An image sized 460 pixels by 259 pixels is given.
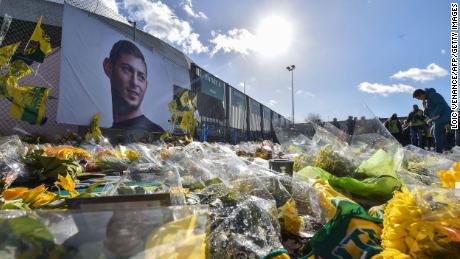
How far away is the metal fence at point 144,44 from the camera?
21.8ft

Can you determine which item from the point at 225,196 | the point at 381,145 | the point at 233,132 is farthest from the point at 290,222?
the point at 233,132

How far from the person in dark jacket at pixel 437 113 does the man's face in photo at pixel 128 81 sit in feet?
23.6

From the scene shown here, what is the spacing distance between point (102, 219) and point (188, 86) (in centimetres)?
1164

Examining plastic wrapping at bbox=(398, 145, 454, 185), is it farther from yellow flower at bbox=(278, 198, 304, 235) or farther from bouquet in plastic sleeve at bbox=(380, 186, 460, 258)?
bouquet in plastic sleeve at bbox=(380, 186, 460, 258)

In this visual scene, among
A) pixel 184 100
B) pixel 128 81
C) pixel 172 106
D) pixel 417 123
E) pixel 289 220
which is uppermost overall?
pixel 128 81

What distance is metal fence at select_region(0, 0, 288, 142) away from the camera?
666 centimetres

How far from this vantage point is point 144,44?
1133 cm

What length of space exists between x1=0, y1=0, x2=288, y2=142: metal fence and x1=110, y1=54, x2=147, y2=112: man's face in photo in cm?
125

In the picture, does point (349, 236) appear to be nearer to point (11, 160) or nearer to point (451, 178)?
point (451, 178)

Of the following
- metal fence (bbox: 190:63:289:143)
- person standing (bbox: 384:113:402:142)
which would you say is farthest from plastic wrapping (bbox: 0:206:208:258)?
metal fence (bbox: 190:63:289:143)

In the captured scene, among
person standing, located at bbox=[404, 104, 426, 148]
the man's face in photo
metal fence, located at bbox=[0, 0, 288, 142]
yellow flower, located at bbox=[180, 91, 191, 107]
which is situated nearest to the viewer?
metal fence, located at bbox=[0, 0, 288, 142]

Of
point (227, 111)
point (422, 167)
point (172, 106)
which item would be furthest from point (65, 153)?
point (227, 111)

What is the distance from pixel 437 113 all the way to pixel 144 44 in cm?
970

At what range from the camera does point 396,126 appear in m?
8.83
